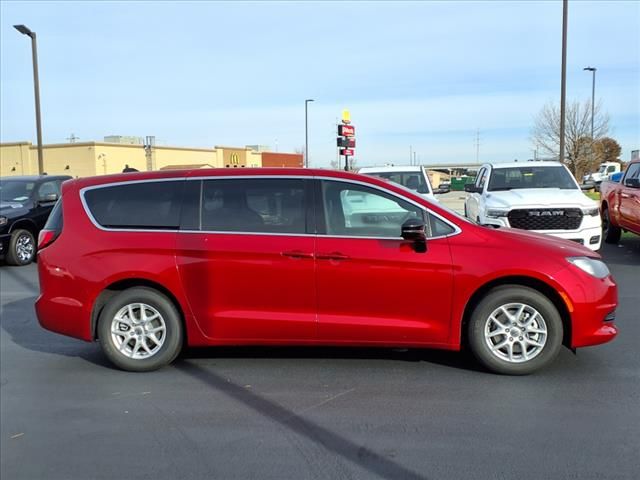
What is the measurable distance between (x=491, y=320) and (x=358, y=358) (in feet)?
4.19

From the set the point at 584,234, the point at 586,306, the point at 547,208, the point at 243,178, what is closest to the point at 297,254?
the point at 243,178

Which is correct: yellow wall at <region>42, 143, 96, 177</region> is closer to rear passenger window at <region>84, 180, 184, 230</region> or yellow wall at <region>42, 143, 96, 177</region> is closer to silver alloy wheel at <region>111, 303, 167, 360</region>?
rear passenger window at <region>84, 180, 184, 230</region>

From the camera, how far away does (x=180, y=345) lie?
5086 millimetres

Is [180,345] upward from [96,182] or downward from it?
downward

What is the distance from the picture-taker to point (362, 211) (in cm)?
503

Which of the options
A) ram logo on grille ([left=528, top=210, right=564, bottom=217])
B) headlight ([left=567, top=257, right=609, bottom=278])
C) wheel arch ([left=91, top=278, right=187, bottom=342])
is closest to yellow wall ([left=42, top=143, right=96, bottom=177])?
ram logo on grille ([left=528, top=210, right=564, bottom=217])

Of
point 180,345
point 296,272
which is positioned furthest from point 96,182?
point 296,272

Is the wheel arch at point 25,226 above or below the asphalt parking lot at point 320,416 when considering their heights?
above

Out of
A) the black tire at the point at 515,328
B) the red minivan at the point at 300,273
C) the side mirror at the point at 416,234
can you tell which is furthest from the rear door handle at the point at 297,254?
the black tire at the point at 515,328

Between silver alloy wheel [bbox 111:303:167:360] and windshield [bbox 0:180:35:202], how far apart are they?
8527mm

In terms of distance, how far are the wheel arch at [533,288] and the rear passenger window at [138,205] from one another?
2.59 m

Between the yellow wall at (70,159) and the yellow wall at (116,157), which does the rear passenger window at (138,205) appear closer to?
the yellow wall at (116,157)

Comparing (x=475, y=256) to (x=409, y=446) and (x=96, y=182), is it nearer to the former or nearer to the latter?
(x=409, y=446)

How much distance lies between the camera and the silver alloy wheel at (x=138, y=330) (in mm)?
5070
